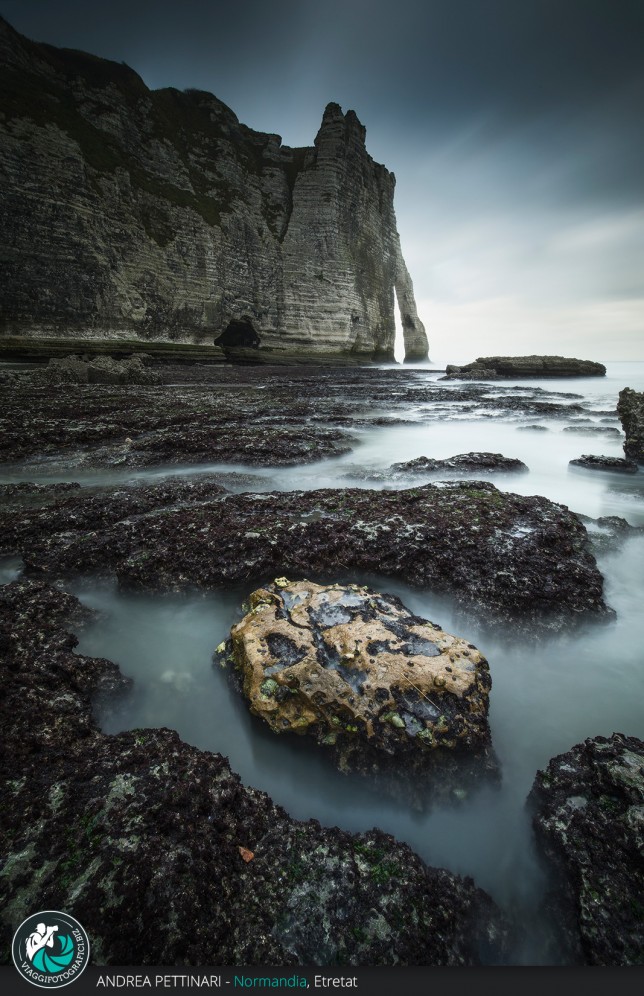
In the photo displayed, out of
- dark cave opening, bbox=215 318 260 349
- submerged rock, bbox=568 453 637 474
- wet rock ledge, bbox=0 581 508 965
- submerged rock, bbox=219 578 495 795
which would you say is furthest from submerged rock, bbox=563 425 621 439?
dark cave opening, bbox=215 318 260 349

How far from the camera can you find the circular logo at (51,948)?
2.88ft

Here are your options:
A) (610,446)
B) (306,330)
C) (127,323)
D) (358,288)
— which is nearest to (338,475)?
(610,446)

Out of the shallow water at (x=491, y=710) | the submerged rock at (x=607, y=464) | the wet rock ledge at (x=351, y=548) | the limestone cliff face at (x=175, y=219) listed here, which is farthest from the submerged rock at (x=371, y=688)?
the limestone cliff face at (x=175, y=219)

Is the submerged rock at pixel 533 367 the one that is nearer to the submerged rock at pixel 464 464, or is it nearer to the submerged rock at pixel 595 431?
the submerged rock at pixel 595 431

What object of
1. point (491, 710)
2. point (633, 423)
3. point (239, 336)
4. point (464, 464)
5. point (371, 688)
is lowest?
point (491, 710)

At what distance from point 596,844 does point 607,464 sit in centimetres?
543

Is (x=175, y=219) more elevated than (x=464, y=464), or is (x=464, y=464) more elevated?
(x=175, y=219)

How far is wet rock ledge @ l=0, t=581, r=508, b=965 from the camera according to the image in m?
0.92

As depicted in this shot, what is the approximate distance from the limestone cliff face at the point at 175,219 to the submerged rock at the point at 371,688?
82.0 ft

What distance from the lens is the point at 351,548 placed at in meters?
2.59

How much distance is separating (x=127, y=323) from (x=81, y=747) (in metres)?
26.5

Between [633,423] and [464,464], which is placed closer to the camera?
[464,464]

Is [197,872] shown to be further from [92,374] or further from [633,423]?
[92,374]

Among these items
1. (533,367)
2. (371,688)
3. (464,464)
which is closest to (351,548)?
(371,688)
